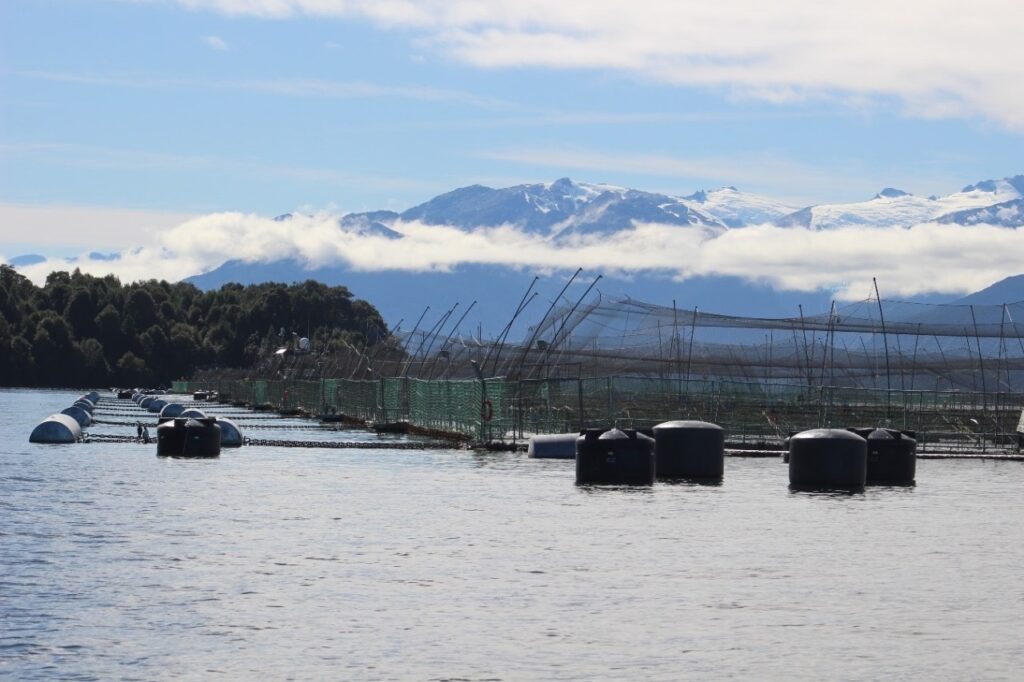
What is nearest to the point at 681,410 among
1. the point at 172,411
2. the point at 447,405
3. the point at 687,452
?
the point at 447,405

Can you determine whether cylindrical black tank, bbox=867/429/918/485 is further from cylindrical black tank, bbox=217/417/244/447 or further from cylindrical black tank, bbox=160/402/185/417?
cylindrical black tank, bbox=160/402/185/417

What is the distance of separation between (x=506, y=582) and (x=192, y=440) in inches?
2015

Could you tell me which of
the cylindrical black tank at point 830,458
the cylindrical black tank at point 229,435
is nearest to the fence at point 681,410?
the cylindrical black tank at point 229,435

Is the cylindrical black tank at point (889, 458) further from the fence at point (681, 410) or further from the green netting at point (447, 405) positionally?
the green netting at point (447, 405)

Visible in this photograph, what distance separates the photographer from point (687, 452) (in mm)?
67750

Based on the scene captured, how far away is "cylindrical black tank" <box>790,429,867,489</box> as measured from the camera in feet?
205

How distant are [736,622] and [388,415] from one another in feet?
333

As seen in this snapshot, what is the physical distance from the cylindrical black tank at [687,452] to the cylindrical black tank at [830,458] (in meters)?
4.69

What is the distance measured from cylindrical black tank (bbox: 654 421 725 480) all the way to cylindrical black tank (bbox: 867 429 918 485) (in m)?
5.97

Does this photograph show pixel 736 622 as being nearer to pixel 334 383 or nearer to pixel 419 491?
pixel 419 491

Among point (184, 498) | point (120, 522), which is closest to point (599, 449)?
point (184, 498)

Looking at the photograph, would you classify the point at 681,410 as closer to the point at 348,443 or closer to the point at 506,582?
the point at 348,443

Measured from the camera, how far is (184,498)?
57.4 metres

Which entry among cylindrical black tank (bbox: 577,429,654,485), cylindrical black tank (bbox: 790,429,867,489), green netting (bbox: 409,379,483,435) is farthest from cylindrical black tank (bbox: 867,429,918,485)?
green netting (bbox: 409,379,483,435)
